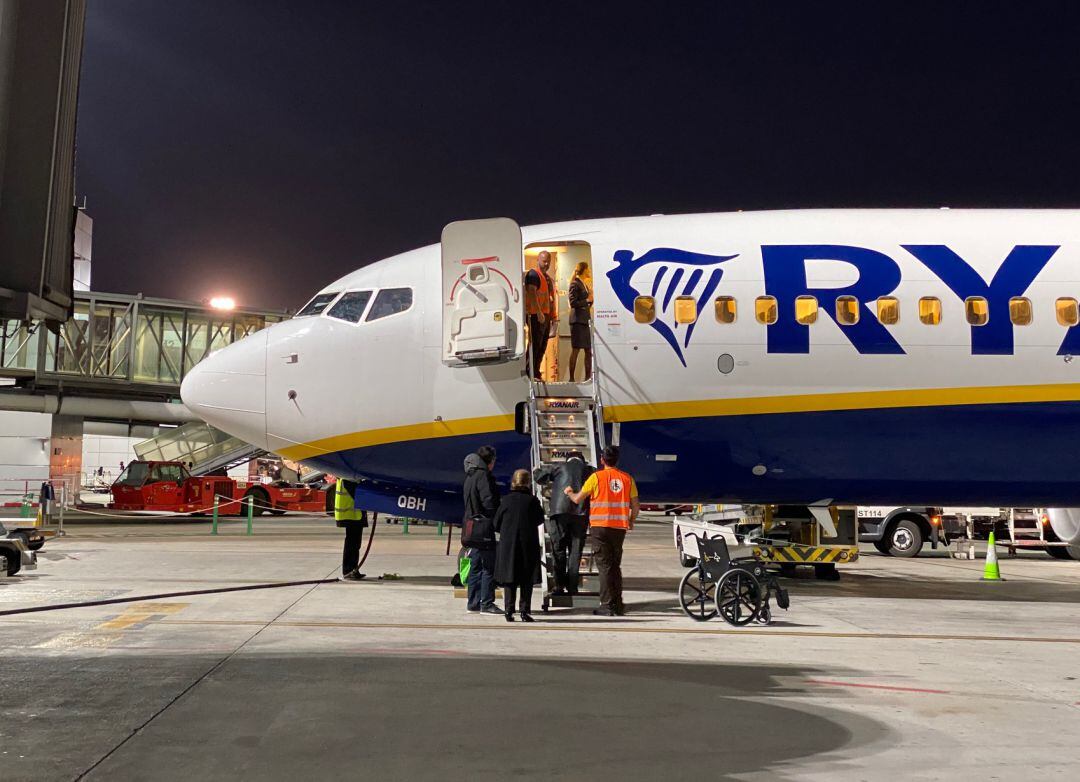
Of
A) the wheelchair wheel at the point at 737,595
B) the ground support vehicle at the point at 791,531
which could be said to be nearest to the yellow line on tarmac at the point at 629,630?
the wheelchair wheel at the point at 737,595

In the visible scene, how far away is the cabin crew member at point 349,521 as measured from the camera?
1444cm

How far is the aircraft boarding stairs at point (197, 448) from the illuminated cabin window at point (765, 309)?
32.0 metres

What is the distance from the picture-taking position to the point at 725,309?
12922mm

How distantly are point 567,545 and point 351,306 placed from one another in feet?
15.2

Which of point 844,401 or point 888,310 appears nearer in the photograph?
point 844,401

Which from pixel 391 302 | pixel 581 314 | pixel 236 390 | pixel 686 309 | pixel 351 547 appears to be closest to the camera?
pixel 686 309

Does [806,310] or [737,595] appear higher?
[806,310]

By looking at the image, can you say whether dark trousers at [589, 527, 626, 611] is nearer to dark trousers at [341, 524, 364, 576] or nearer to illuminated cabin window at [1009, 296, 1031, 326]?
dark trousers at [341, 524, 364, 576]

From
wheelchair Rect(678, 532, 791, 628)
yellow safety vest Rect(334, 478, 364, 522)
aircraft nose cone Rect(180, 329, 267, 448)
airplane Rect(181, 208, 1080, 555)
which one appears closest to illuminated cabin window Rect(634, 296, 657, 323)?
airplane Rect(181, 208, 1080, 555)

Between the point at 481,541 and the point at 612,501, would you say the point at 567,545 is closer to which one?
the point at 612,501

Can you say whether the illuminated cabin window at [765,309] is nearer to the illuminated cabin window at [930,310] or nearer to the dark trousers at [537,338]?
the illuminated cabin window at [930,310]

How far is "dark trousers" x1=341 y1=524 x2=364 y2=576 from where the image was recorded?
47.7 feet

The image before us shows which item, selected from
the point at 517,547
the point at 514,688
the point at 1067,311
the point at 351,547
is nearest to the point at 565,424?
the point at 517,547

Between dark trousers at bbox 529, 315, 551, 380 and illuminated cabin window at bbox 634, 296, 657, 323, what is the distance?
1.32 meters
